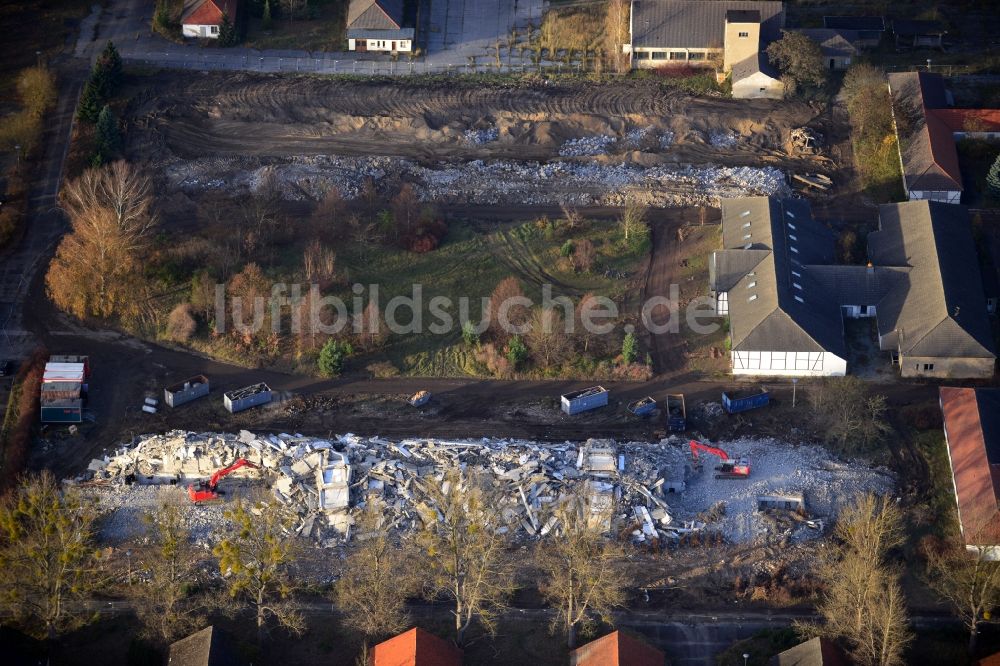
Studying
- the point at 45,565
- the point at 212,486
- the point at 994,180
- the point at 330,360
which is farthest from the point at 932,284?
the point at 45,565

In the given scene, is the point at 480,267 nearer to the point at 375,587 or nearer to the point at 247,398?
the point at 247,398

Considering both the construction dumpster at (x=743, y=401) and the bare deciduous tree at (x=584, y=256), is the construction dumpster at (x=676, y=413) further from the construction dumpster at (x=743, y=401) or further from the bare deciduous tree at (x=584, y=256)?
the bare deciduous tree at (x=584, y=256)

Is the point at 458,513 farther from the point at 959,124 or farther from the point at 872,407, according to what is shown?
the point at 959,124

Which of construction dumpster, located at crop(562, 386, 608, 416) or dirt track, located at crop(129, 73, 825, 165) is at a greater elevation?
dirt track, located at crop(129, 73, 825, 165)

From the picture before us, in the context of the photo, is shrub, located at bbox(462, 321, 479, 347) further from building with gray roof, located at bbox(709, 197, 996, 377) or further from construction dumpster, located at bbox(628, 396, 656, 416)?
building with gray roof, located at bbox(709, 197, 996, 377)

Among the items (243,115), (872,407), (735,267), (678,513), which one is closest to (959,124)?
(735,267)

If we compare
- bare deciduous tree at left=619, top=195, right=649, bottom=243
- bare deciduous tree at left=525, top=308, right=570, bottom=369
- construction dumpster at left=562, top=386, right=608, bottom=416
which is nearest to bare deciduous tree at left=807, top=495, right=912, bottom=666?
construction dumpster at left=562, top=386, right=608, bottom=416
